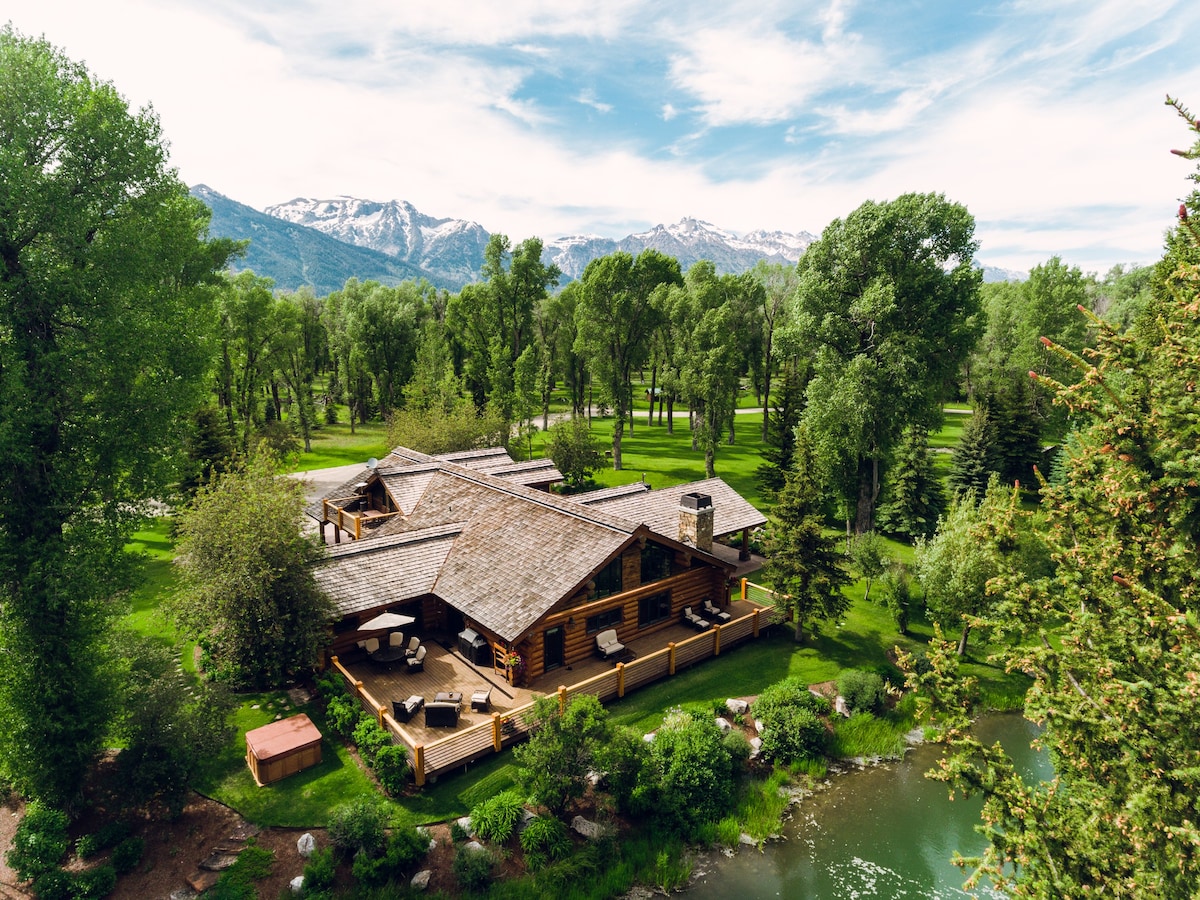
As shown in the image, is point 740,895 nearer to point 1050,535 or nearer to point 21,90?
point 1050,535

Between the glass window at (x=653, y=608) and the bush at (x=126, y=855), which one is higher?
the glass window at (x=653, y=608)

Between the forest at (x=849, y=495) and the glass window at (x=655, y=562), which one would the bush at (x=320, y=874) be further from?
the glass window at (x=655, y=562)

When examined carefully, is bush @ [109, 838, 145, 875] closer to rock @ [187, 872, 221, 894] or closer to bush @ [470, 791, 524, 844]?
rock @ [187, 872, 221, 894]

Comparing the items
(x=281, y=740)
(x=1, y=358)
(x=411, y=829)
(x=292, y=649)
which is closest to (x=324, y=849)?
(x=411, y=829)

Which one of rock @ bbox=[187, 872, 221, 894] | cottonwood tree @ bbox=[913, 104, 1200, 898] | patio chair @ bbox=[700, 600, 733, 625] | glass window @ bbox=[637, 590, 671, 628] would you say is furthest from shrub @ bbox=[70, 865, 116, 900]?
patio chair @ bbox=[700, 600, 733, 625]

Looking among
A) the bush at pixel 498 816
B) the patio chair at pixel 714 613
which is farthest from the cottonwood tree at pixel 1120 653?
the patio chair at pixel 714 613

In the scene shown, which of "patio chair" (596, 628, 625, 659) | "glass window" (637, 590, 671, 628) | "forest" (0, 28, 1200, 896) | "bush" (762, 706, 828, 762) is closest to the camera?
"forest" (0, 28, 1200, 896)

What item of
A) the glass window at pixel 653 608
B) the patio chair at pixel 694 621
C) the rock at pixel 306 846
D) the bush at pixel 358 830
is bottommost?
the rock at pixel 306 846
